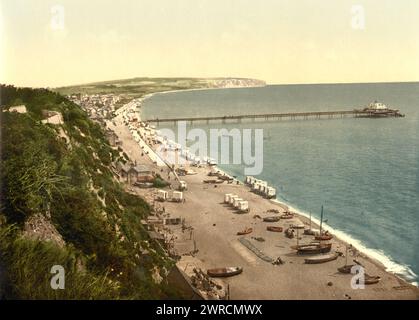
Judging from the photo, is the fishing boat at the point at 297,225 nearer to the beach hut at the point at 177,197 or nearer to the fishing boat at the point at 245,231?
the fishing boat at the point at 245,231

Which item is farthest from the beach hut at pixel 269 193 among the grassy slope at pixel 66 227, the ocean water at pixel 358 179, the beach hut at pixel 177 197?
the grassy slope at pixel 66 227

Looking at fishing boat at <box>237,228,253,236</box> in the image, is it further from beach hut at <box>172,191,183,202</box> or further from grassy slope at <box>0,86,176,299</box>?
beach hut at <box>172,191,183,202</box>

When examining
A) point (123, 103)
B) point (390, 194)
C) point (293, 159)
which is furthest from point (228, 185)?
point (123, 103)

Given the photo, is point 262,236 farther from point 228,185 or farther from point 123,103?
point 123,103

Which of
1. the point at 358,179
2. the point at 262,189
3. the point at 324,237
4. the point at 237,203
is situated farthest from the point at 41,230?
the point at 358,179

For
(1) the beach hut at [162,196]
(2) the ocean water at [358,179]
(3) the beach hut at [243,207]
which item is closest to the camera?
(2) the ocean water at [358,179]

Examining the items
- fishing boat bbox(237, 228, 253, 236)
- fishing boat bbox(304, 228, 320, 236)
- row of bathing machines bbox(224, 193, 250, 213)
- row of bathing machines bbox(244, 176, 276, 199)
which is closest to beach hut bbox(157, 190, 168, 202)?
row of bathing machines bbox(224, 193, 250, 213)
